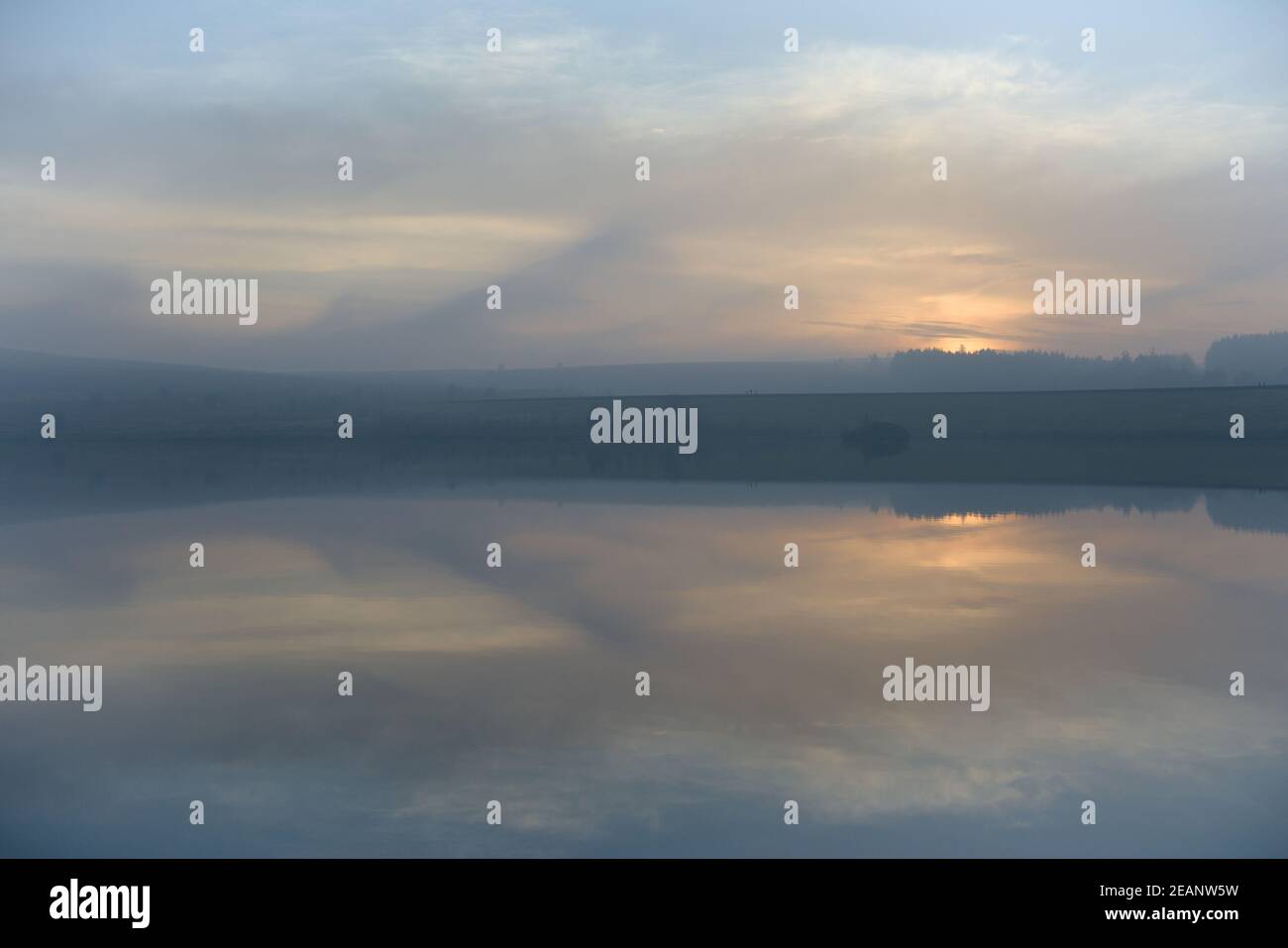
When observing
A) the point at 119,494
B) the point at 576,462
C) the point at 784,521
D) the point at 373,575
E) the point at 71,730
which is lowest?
the point at 71,730

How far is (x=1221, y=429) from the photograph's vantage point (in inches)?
2817

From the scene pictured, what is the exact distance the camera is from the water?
628 centimetres

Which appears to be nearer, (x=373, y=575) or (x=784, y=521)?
(x=373, y=575)

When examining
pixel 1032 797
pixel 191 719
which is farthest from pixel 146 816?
pixel 1032 797

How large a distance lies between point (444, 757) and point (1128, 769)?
431cm

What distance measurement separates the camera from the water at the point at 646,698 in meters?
6.28

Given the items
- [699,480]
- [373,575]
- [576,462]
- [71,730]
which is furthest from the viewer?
[576,462]

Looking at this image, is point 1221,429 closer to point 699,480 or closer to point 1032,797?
point 699,480

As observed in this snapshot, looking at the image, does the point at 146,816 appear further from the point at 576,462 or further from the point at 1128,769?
the point at 576,462

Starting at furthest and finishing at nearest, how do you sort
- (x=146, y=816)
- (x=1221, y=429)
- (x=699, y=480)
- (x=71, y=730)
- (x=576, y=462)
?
(x=1221, y=429)
(x=576, y=462)
(x=699, y=480)
(x=71, y=730)
(x=146, y=816)

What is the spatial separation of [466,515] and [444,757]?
41.5 feet

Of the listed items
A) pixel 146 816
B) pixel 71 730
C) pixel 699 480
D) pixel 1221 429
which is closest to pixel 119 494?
pixel 699 480

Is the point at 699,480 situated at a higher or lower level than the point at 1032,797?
higher

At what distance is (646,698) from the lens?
852cm
